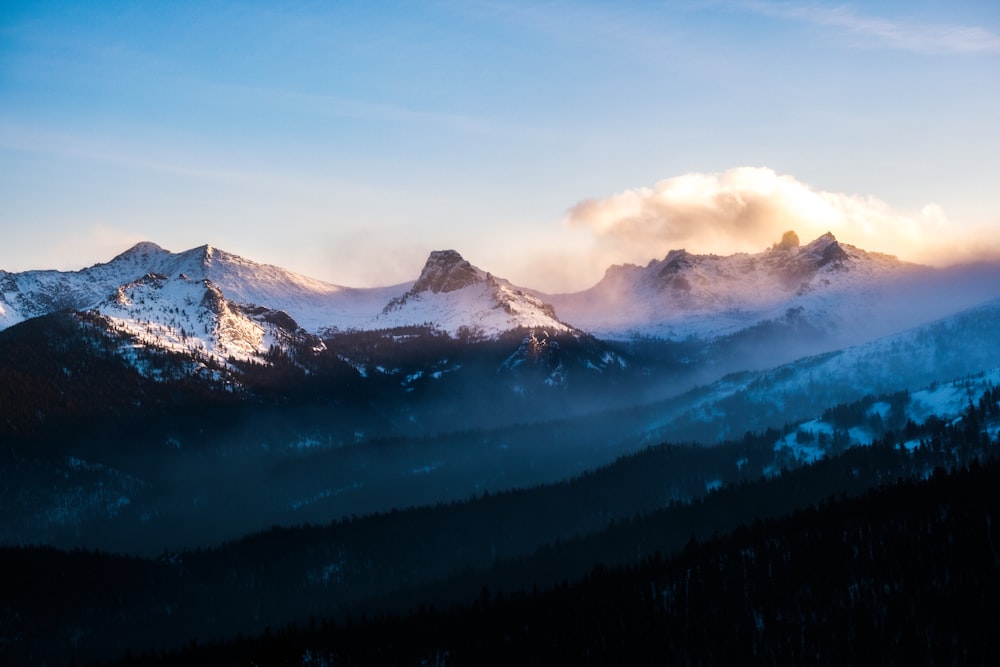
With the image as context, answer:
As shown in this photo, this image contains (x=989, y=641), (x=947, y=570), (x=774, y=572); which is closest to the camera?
(x=989, y=641)

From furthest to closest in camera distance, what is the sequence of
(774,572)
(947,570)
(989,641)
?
(774,572) → (947,570) → (989,641)

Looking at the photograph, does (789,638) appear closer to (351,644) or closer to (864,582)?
(864,582)

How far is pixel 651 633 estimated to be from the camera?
191m

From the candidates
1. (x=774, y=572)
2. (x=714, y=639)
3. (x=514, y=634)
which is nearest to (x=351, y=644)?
(x=514, y=634)

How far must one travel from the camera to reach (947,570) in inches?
7136

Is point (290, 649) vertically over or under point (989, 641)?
over

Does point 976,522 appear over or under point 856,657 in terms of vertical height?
over

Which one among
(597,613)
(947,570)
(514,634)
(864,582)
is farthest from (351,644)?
(947,570)

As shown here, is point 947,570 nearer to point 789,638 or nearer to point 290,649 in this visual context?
point 789,638

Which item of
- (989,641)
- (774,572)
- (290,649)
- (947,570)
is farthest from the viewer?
(774,572)

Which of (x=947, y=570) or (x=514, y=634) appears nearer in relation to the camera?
(x=947, y=570)

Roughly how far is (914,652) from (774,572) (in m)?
31.5

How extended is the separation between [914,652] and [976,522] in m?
30.9

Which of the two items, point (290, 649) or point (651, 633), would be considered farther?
point (651, 633)
